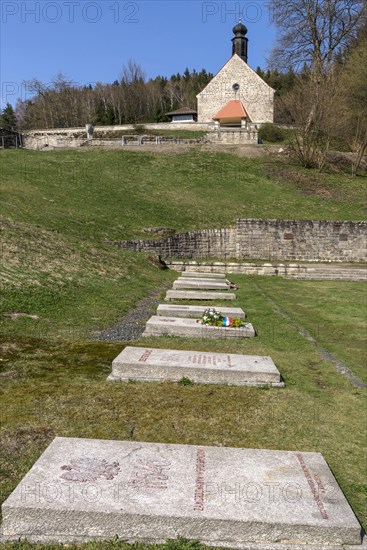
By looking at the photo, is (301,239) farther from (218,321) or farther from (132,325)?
(132,325)

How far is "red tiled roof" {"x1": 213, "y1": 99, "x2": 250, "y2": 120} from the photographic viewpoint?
2247 inches

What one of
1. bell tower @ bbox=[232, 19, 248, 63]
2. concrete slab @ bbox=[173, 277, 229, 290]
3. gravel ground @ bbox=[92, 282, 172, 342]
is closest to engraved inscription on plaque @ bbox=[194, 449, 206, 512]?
gravel ground @ bbox=[92, 282, 172, 342]

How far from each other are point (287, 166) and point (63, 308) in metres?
31.7

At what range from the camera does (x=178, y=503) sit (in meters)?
3.80

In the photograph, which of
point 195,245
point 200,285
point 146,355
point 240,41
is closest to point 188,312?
point 146,355

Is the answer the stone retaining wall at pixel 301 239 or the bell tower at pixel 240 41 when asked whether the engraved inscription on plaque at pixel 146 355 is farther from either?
the bell tower at pixel 240 41

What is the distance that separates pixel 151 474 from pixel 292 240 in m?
23.3

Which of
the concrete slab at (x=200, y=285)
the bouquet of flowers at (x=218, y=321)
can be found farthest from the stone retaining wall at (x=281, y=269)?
the bouquet of flowers at (x=218, y=321)

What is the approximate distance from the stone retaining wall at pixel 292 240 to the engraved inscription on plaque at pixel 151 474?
2177 centimetres

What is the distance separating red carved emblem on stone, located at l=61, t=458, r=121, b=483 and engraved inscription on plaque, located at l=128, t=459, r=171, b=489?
0.21 meters

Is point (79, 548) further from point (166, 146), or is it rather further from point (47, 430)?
point (166, 146)

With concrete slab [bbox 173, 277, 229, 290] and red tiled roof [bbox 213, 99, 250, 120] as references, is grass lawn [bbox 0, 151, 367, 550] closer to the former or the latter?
concrete slab [bbox 173, 277, 229, 290]

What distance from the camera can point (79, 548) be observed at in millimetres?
3566

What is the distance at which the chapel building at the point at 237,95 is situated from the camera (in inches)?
2370
